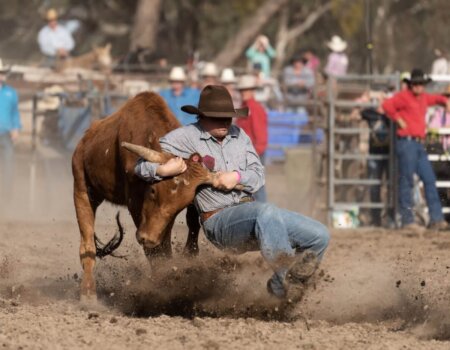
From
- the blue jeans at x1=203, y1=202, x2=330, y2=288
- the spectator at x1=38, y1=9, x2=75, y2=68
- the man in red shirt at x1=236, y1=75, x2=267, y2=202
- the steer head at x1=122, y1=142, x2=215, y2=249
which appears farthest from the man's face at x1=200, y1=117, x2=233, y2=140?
the spectator at x1=38, y1=9, x2=75, y2=68

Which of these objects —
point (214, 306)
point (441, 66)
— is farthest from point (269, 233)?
point (441, 66)

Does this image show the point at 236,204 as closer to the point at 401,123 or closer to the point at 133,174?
the point at 133,174

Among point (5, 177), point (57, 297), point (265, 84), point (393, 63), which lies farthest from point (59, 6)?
point (57, 297)

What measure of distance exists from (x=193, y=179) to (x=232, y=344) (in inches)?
45.7

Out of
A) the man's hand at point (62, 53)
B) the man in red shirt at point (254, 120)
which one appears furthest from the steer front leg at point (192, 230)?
the man's hand at point (62, 53)

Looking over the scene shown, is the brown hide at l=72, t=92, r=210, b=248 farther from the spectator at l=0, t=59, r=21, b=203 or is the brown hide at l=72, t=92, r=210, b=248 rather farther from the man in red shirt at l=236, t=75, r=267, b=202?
the spectator at l=0, t=59, r=21, b=203

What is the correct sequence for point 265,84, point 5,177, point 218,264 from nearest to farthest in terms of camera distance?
point 218,264 < point 5,177 < point 265,84

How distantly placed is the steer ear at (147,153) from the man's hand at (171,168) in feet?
0.24

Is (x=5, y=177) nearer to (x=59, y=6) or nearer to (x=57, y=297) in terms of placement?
(x=57, y=297)

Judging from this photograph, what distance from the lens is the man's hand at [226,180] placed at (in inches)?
251

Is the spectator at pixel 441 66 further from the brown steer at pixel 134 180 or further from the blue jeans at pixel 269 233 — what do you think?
the blue jeans at pixel 269 233

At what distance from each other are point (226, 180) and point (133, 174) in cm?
78

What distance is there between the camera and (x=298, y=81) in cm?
1805

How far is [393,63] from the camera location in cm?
3878
